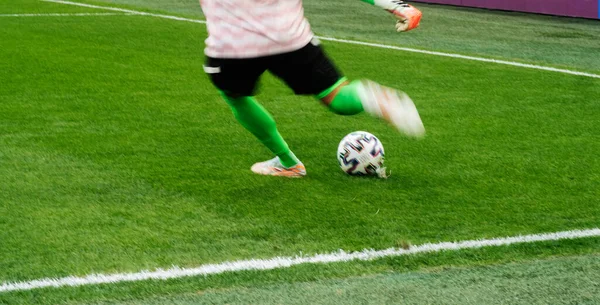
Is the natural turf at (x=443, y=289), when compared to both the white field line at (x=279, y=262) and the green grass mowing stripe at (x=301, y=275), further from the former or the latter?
the white field line at (x=279, y=262)

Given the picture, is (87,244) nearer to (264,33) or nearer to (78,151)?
(264,33)

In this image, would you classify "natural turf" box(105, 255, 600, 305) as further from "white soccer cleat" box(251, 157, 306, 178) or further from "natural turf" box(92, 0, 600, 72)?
"natural turf" box(92, 0, 600, 72)

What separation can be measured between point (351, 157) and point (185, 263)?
1.86 meters

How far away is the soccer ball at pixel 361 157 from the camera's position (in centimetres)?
604

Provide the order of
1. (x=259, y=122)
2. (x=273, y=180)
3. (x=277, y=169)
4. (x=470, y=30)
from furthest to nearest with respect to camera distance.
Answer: (x=470, y=30) < (x=277, y=169) < (x=273, y=180) < (x=259, y=122)

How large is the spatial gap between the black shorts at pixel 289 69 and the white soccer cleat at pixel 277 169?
2.56 ft

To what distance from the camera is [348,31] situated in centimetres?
1342

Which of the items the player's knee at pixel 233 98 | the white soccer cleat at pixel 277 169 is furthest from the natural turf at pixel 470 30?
the player's knee at pixel 233 98

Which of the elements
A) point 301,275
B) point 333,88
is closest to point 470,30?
point 333,88

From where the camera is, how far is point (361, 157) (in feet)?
19.9

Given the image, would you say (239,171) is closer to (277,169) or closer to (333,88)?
(277,169)

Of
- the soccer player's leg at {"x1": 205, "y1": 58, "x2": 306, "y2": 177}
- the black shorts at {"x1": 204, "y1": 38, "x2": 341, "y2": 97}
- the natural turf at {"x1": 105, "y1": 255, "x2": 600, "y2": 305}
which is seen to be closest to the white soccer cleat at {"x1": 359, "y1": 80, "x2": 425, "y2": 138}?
the black shorts at {"x1": 204, "y1": 38, "x2": 341, "y2": 97}

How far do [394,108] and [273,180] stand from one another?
1121 mm

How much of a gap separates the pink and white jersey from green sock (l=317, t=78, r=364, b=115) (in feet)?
0.94
